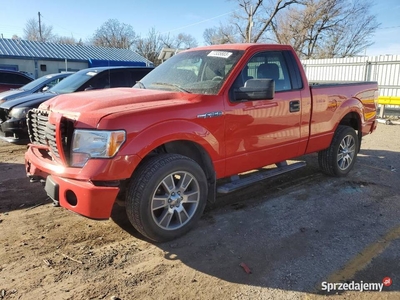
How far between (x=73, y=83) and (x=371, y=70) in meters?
14.5

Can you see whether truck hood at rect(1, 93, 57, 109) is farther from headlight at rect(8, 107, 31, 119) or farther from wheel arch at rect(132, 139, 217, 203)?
wheel arch at rect(132, 139, 217, 203)

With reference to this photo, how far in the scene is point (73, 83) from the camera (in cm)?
787

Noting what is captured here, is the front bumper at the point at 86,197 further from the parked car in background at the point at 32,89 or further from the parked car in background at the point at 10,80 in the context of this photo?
the parked car in background at the point at 10,80

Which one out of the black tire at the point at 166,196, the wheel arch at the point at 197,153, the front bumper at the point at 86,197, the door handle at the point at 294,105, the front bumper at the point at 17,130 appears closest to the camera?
the front bumper at the point at 86,197

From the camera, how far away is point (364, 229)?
3.79 metres

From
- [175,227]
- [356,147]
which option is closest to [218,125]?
[175,227]

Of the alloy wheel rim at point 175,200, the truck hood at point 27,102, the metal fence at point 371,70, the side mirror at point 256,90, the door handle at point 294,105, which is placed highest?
the metal fence at point 371,70

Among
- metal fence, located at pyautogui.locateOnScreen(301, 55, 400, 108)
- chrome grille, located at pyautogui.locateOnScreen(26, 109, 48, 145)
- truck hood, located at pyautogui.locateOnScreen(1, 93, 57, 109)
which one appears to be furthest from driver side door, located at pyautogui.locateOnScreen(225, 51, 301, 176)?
metal fence, located at pyautogui.locateOnScreen(301, 55, 400, 108)

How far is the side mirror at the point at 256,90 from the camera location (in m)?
3.57

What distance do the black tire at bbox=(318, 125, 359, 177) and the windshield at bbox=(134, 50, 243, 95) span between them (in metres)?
2.46

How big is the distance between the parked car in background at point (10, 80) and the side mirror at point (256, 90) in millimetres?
10992

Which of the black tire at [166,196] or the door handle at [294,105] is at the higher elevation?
the door handle at [294,105]

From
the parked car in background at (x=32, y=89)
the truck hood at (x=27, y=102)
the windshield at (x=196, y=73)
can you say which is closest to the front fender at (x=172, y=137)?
the windshield at (x=196, y=73)

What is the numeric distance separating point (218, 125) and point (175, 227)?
119cm
